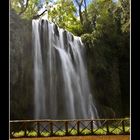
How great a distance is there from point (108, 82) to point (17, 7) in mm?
521

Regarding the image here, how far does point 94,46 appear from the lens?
1.54m

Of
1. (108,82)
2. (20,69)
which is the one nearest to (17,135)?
(20,69)

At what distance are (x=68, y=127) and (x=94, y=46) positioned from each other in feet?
1.43

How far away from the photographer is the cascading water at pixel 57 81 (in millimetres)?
1361

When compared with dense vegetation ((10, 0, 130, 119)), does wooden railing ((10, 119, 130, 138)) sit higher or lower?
lower

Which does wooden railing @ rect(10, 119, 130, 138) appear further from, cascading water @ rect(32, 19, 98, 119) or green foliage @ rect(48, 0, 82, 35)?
green foliage @ rect(48, 0, 82, 35)

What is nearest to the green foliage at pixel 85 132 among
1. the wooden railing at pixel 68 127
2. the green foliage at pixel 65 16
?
the wooden railing at pixel 68 127

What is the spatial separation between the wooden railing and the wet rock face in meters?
0.05

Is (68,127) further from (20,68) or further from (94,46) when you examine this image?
(94,46)

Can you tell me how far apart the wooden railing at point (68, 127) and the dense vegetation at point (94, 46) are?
3 cm

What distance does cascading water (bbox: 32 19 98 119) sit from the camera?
1.36m

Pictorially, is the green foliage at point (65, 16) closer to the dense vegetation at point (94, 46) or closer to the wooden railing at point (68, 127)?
the dense vegetation at point (94, 46)

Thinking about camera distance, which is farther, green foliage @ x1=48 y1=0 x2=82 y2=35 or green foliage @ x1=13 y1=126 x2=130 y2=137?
green foliage @ x1=48 y1=0 x2=82 y2=35

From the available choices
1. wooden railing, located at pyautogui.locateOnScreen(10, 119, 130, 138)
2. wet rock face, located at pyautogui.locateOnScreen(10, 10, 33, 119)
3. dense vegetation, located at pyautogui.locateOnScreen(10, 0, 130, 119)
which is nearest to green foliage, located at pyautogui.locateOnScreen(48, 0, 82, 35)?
dense vegetation, located at pyautogui.locateOnScreen(10, 0, 130, 119)
